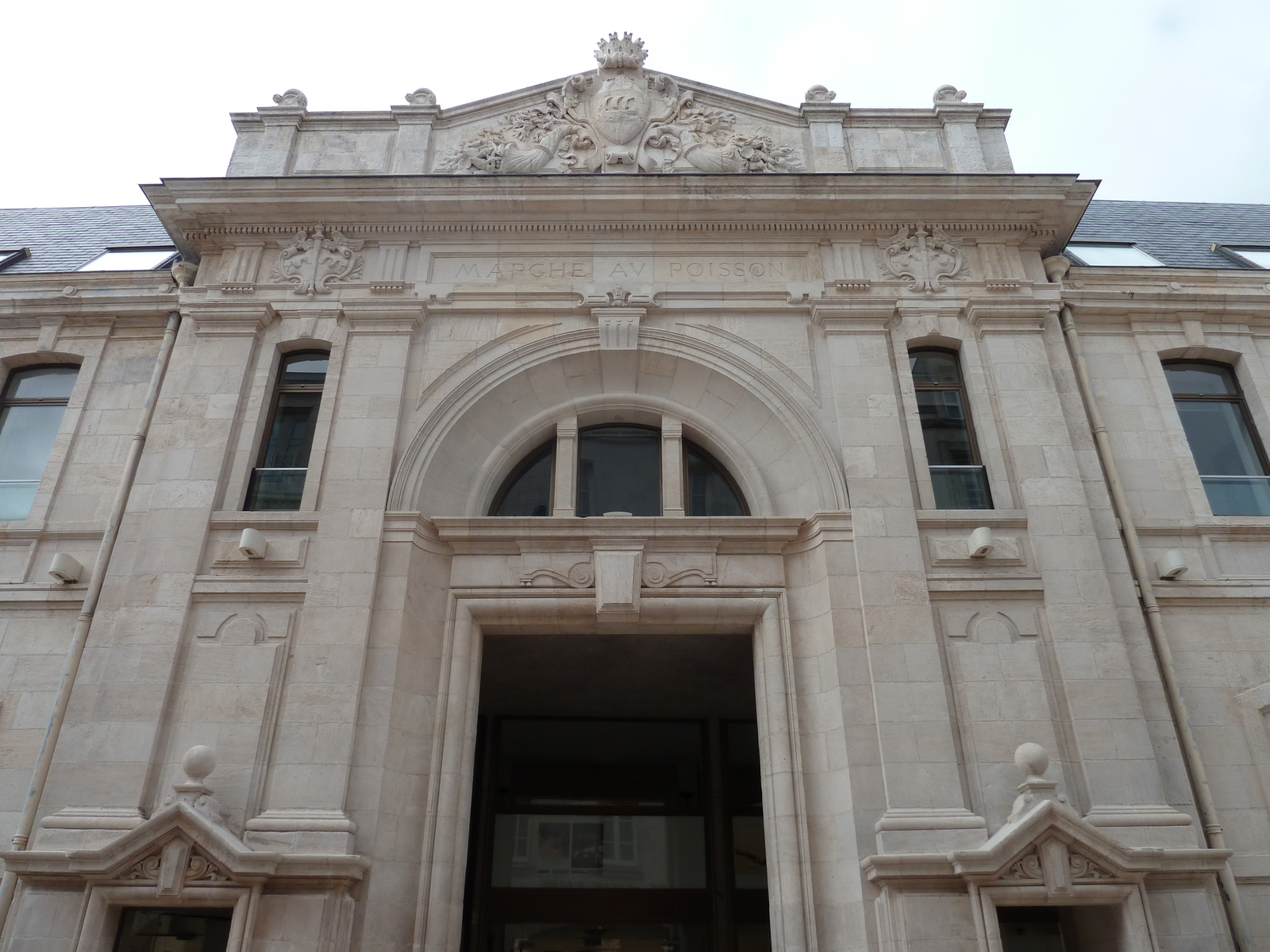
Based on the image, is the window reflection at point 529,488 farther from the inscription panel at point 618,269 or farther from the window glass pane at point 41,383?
the window glass pane at point 41,383

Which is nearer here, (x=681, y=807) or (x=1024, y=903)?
(x=1024, y=903)

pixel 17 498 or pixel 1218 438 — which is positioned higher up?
pixel 1218 438

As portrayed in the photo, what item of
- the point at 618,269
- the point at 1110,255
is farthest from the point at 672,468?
the point at 1110,255

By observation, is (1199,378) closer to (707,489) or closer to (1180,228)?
(1180,228)

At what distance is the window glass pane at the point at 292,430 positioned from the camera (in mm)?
12438

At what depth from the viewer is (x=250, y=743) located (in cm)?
1010

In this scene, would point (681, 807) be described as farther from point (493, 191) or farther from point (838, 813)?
point (493, 191)

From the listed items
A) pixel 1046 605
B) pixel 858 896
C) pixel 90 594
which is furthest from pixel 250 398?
pixel 1046 605

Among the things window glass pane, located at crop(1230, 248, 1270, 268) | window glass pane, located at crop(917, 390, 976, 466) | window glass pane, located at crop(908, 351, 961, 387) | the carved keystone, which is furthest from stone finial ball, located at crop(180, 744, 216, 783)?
window glass pane, located at crop(1230, 248, 1270, 268)

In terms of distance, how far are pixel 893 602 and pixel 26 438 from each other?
12.7m

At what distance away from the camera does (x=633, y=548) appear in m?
11.5

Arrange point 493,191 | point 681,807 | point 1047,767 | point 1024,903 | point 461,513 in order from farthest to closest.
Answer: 1. point 681,807
2. point 493,191
3. point 461,513
4. point 1047,767
5. point 1024,903

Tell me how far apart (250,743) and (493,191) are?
27.2ft

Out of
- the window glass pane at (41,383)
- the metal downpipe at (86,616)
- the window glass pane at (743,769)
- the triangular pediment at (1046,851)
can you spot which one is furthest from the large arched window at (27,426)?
the triangular pediment at (1046,851)
